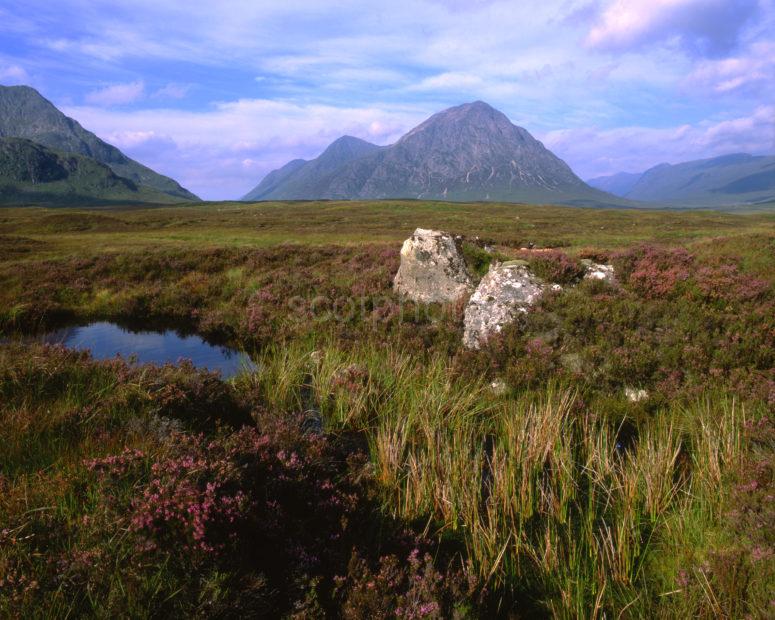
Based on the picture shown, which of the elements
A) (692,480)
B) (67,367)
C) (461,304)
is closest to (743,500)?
(692,480)

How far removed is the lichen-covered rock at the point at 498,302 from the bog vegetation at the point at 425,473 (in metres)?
0.37

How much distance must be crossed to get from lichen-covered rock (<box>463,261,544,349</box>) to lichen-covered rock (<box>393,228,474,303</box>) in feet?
5.92

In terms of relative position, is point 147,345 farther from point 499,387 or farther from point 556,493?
point 556,493

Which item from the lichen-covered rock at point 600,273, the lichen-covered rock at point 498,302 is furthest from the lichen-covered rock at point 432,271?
the lichen-covered rock at point 600,273

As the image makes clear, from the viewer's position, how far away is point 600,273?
40.5 feet

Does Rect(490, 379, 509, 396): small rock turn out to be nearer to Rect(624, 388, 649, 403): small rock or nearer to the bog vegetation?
the bog vegetation

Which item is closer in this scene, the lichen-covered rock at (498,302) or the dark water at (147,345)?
the lichen-covered rock at (498,302)

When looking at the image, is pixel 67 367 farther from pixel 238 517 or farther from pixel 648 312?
pixel 648 312

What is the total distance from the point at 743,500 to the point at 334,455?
14.8 feet

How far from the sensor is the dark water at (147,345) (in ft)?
39.7

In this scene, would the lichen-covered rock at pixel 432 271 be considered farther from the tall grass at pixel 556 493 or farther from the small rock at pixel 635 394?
the tall grass at pixel 556 493

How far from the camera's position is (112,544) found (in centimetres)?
333

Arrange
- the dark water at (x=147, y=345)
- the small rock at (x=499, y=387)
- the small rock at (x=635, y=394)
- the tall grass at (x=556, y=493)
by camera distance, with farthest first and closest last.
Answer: the dark water at (x=147, y=345) → the small rock at (x=499, y=387) → the small rock at (x=635, y=394) → the tall grass at (x=556, y=493)

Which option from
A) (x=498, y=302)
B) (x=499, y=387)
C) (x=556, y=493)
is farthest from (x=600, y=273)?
(x=556, y=493)
